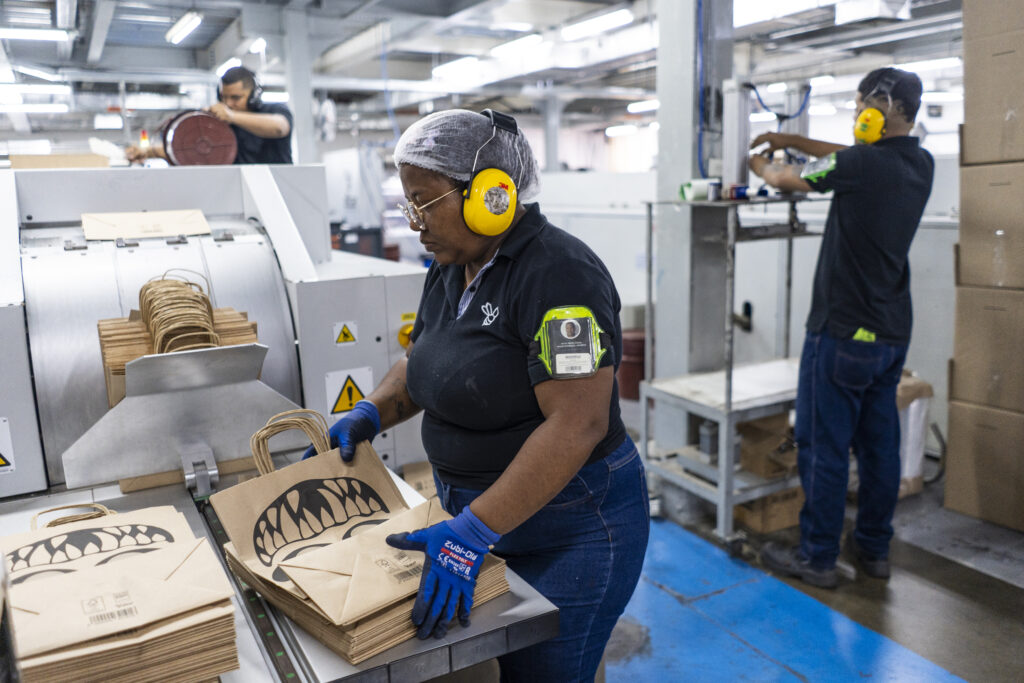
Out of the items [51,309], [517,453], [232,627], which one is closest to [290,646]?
[232,627]

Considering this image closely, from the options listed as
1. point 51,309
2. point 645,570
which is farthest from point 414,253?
point 51,309

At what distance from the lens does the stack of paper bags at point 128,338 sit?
1554 millimetres

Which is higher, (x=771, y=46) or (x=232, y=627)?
(x=771, y=46)

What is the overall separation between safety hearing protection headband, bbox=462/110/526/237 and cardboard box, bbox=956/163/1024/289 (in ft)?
7.77

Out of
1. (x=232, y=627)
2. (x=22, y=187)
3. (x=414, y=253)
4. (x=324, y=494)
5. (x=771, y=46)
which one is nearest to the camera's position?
(x=232, y=627)

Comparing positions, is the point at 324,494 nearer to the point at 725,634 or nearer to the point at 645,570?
the point at 725,634

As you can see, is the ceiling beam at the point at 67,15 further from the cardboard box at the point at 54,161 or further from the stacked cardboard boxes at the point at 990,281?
the stacked cardboard boxes at the point at 990,281

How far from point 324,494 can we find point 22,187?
1.37m

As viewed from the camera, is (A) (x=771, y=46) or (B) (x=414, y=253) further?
(B) (x=414, y=253)

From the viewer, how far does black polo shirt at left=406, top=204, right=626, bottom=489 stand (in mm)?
1214

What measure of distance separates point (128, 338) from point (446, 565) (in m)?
0.96

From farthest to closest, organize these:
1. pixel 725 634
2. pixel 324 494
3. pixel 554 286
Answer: pixel 725 634, pixel 324 494, pixel 554 286

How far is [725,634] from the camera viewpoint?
2510 mm

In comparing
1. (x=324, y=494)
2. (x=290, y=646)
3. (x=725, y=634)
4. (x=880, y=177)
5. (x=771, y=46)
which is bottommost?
(x=725, y=634)
